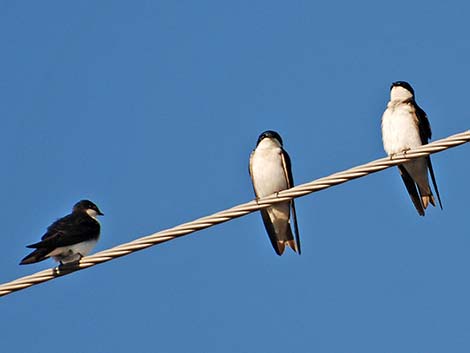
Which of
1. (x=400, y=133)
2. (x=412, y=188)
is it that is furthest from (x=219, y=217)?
(x=400, y=133)

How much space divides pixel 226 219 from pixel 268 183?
3.45 metres

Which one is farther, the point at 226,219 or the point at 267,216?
the point at 267,216

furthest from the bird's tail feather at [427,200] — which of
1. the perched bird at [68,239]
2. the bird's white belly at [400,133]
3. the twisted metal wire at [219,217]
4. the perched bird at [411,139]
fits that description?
the twisted metal wire at [219,217]

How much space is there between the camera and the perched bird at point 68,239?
7113 millimetres

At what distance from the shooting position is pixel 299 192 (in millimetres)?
5594

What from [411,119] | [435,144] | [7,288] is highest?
[411,119]

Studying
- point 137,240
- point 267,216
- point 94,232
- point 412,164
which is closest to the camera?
point 137,240

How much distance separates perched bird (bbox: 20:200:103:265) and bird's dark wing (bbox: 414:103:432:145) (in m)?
2.49

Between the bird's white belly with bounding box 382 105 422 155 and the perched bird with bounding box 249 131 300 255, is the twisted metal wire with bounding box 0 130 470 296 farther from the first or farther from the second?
the perched bird with bounding box 249 131 300 255

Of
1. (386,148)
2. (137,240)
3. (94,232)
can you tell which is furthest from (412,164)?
(137,240)

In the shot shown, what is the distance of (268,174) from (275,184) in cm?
10

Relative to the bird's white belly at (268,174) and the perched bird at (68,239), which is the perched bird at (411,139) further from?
the perched bird at (68,239)

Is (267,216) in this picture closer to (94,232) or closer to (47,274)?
(94,232)

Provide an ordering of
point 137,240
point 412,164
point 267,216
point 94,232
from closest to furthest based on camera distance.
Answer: point 137,240 → point 94,232 → point 412,164 → point 267,216
